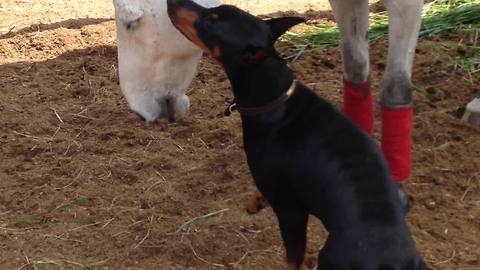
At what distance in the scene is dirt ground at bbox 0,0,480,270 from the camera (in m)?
3.31

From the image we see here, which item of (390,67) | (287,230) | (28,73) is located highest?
(390,67)

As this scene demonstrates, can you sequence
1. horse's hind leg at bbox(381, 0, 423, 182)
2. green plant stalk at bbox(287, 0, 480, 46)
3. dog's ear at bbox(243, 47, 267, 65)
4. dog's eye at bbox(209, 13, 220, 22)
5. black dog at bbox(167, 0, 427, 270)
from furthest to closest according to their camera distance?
green plant stalk at bbox(287, 0, 480, 46), horse's hind leg at bbox(381, 0, 423, 182), dog's eye at bbox(209, 13, 220, 22), dog's ear at bbox(243, 47, 267, 65), black dog at bbox(167, 0, 427, 270)

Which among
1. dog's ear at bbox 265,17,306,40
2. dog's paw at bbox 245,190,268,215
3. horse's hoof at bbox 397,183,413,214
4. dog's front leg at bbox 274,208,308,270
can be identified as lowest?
horse's hoof at bbox 397,183,413,214

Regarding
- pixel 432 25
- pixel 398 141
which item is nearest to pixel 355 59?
pixel 398 141

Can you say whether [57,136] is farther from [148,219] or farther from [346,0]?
[346,0]

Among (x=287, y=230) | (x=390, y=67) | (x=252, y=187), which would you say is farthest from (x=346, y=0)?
(x=287, y=230)

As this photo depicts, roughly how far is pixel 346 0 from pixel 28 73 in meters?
2.43

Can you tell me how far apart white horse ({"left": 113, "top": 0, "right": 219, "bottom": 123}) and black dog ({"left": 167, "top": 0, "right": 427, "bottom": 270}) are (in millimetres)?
327

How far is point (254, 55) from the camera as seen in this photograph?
2.72 m

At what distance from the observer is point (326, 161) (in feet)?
8.79

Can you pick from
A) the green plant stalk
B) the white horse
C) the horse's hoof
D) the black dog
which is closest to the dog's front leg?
the black dog

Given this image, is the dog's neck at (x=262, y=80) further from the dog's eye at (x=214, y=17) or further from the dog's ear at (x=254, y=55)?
the dog's eye at (x=214, y=17)

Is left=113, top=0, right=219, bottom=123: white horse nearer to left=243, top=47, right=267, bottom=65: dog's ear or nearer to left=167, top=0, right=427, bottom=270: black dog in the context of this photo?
left=167, top=0, right=427, bottom=270: black dog

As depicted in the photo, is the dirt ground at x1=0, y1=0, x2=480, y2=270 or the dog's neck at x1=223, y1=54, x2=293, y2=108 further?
the dirt ground at x1=0, y1=0, x2=480, y2=270
